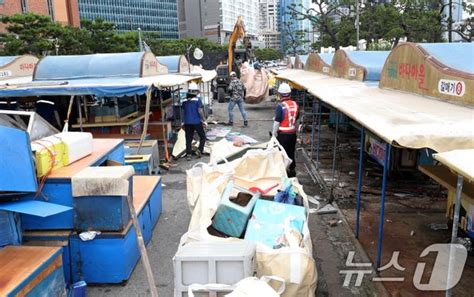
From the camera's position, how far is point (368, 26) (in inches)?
1205

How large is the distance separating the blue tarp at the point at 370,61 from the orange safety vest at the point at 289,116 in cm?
361

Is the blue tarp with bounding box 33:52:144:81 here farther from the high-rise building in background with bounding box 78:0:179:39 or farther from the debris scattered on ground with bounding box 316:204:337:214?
the high-rise building in background with bounding box 78:0:179:39

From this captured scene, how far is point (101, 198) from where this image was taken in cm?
491

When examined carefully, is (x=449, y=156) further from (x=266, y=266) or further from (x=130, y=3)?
(x=130, y=3)

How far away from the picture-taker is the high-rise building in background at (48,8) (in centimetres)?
5130

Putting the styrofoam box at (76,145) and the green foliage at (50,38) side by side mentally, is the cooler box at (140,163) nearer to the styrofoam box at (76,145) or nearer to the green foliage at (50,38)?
the styrofoam box at (76,145)

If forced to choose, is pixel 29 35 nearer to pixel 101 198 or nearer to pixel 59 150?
pixel 59 150

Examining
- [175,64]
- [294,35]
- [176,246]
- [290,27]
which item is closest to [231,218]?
[176,246]

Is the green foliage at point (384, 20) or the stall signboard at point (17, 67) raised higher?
the green foliage at point (384, 20)

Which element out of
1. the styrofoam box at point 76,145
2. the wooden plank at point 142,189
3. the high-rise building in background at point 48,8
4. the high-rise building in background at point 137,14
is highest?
the high-rise building in background at point 137,14

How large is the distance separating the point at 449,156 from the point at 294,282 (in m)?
1.69

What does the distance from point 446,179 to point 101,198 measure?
4406mm

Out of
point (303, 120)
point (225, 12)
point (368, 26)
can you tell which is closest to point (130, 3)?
point (225, 12)

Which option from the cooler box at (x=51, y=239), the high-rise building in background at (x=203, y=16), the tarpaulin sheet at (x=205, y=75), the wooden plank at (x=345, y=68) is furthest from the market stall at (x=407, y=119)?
the high-rise building in background at (x=203, y=16)
